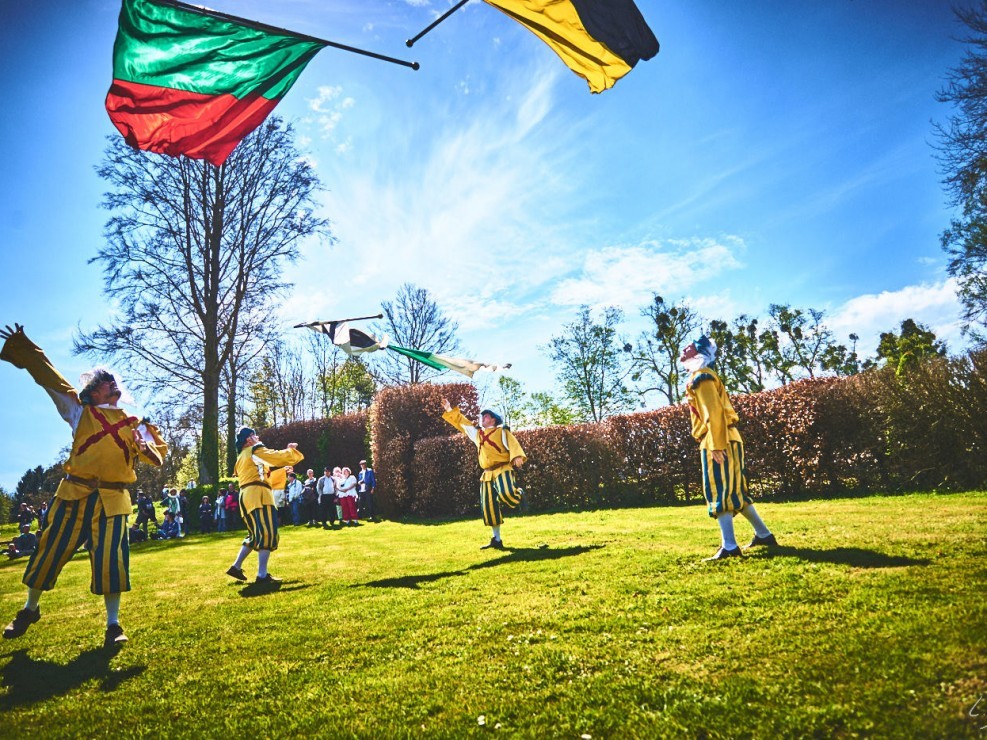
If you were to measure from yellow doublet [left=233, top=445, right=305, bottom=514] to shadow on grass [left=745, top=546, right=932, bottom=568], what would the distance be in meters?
6.28

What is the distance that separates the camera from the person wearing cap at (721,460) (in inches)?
226

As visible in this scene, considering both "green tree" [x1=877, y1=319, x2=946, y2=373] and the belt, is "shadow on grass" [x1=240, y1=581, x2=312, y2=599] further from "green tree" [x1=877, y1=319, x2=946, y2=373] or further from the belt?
"green tree" [x1=877, y1=319, x2=946, y2=373]

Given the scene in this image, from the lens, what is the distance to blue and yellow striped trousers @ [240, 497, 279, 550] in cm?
751

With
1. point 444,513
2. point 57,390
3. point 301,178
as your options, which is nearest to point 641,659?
point 57,390

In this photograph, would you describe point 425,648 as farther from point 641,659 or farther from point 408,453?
point 408,453

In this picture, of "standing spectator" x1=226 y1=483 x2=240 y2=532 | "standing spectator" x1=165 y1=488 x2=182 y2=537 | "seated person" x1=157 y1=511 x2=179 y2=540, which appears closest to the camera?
"standing spectator" x1=165 y1=488 x2=182 y2=537

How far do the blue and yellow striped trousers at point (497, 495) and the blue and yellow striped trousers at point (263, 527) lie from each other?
339cm

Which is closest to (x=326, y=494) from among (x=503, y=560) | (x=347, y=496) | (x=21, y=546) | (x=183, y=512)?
(x=347, y=496)

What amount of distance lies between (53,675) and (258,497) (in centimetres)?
370

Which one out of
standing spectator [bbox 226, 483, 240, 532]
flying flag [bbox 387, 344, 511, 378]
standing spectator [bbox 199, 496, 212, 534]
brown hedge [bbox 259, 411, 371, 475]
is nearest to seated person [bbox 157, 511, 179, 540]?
standing spectator [bbox 199, 496, 212, 534]

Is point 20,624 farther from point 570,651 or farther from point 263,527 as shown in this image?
point 570,651

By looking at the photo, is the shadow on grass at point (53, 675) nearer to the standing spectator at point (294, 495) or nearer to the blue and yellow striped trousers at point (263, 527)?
the blue and yellow striped trousers at point (263, 527)

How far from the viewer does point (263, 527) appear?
24.7 ft

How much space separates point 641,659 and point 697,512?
8.49 metres
